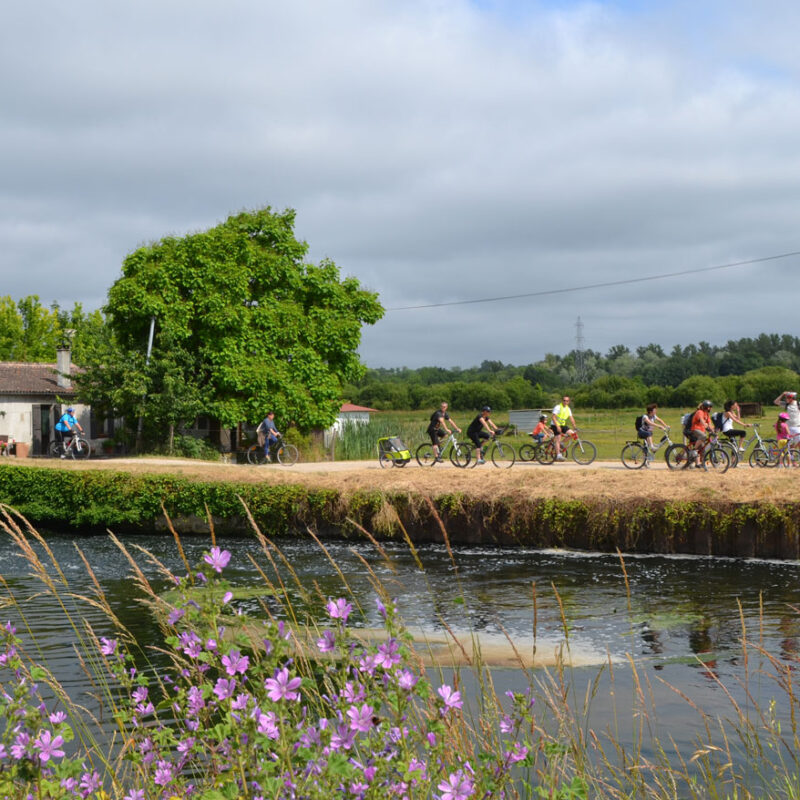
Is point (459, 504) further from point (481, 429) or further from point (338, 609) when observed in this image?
point (338, 609)

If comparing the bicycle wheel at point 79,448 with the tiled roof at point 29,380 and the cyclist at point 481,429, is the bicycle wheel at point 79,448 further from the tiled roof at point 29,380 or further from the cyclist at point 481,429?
the cyclist at point 481,429

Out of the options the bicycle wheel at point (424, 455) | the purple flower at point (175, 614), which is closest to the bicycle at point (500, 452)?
the bicycle wheel at point (424, 455)

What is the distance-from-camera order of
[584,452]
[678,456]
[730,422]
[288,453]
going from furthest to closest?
[288,453] < [584,452] < [730,422] < [678,456]

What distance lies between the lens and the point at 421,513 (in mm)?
20016

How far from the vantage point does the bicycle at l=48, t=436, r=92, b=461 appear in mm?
35281

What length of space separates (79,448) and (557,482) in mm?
21960

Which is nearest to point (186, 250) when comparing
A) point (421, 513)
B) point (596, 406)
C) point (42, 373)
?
point (42, 373)

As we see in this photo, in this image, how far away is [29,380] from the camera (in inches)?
1719

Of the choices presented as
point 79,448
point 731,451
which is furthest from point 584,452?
point 79,448

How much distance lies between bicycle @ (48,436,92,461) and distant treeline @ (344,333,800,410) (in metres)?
44.9

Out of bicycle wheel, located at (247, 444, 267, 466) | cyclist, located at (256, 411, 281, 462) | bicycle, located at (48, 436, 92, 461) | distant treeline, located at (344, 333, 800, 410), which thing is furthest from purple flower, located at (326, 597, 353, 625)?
distant treeline, located at (344, 333, 800, 410)

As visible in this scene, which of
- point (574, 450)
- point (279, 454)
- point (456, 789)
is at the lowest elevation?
point (279, 454)

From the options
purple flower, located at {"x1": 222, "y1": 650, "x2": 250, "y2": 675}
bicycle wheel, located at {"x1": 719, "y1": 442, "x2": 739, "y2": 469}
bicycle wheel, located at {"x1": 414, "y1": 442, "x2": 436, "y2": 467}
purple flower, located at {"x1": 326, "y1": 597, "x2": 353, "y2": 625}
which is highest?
purple flower, located at {"x1": 326, "y1": 597, "x2": 353, "y2": 625}

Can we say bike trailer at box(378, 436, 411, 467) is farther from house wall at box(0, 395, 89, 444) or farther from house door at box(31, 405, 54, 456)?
house door at box(31, 405, 54, 456)
